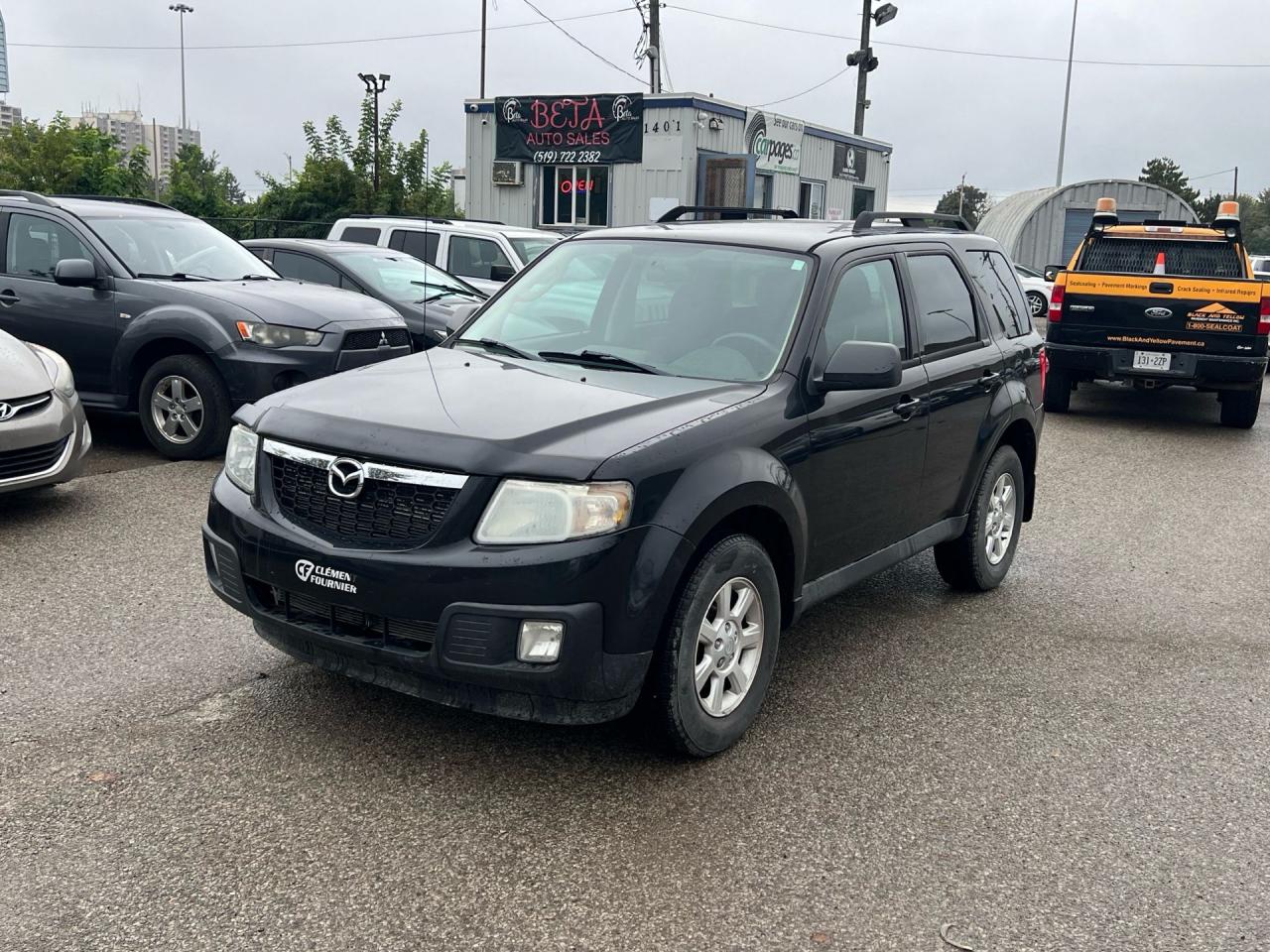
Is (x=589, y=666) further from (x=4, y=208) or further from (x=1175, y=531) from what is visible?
(x=4, y=208)

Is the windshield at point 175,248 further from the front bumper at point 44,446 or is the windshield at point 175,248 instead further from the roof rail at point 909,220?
the roof rail at point 909,220

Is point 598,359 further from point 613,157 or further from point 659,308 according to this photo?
point 613,157

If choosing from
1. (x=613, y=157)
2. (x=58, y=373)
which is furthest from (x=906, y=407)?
(x=613, y=157)

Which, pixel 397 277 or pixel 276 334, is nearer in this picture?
pixel 276 334

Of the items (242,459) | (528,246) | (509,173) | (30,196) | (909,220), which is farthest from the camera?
(509,173)

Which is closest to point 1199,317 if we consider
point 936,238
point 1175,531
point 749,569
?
point 1175,531

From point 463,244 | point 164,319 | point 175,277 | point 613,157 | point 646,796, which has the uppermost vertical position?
point 613,157

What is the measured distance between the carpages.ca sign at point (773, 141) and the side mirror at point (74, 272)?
67.0 feet

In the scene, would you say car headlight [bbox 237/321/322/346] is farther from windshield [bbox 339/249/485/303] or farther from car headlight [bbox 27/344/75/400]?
windshield [bbox 339/249/485/303]

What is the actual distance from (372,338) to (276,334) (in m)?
0.74

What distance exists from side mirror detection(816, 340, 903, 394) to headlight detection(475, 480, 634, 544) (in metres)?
1.17

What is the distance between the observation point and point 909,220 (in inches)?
227

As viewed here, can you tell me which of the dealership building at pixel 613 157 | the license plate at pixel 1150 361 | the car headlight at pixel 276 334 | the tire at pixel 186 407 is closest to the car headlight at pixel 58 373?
the tire at pixel 186 407

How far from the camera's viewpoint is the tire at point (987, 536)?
577 centimetres
